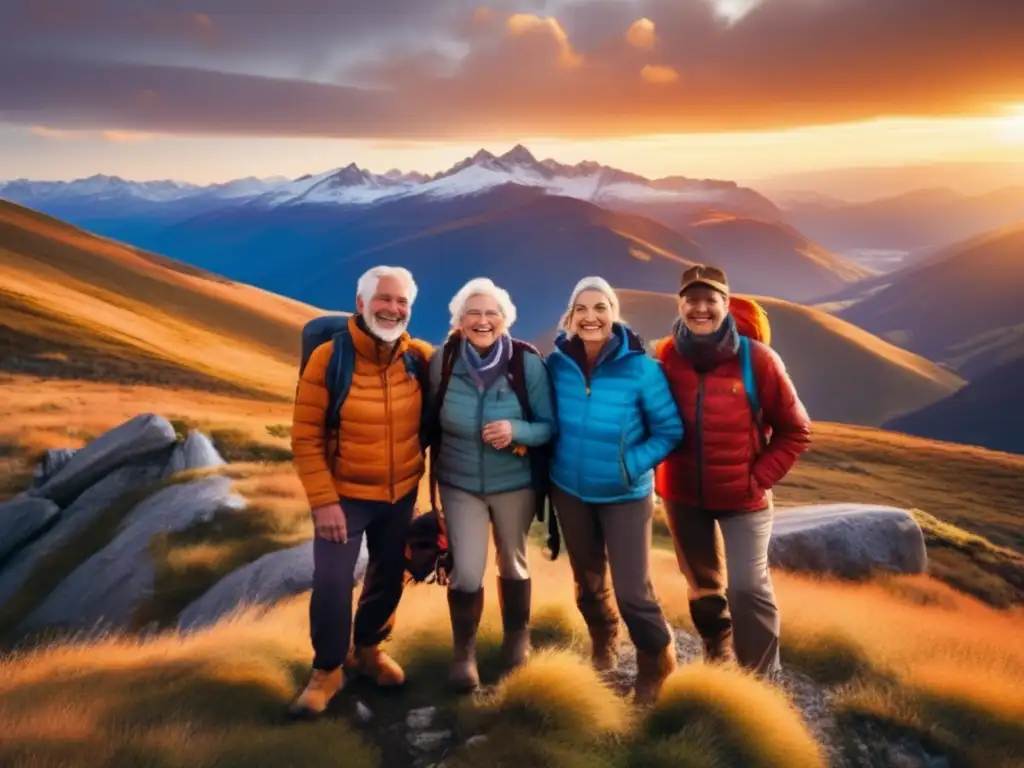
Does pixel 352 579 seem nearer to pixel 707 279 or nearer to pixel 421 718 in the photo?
pixel 421 718

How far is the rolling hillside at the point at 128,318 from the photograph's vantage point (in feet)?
185

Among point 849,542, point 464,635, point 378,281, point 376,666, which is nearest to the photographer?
point 378,281

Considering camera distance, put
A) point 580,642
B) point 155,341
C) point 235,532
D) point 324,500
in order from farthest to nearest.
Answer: point 155,341 < point 235,532 < point 580,642 < point 324,500

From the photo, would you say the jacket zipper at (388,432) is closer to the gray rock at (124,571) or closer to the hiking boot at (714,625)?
the hiking boot at (714,625)

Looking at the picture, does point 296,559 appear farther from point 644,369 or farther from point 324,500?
point 644,369

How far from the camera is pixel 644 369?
727 cm

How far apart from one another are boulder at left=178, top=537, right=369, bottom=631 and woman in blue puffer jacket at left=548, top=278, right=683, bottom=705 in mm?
6195

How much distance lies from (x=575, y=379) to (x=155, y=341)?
75.5 meters

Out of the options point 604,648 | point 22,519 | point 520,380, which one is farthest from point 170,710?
point 22,519

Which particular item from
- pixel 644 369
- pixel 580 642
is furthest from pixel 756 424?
pixel 580 642

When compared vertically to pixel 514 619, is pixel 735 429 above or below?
above

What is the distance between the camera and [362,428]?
23.5ft

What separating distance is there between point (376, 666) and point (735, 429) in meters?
4.46

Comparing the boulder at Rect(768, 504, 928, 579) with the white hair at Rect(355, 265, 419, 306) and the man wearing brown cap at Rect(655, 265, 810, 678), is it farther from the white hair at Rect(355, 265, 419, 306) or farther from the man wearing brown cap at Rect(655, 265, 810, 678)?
the white hair at Rect(355, 265, 419, 306)
